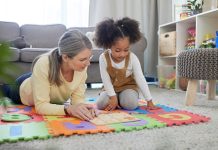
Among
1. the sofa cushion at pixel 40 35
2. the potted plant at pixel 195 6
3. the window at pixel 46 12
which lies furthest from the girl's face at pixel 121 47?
the window at pixel 46 12

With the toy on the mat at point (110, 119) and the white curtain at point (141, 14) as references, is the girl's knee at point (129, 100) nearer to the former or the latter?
the toy on the mat at point (110, 119)

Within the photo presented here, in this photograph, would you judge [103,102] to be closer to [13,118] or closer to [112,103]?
[112,103]

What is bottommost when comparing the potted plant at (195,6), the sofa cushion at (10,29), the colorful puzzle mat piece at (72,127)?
the colorful puzzle mat piece at (72,127)

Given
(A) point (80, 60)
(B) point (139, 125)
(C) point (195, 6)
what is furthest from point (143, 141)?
(C) point (195, 6)

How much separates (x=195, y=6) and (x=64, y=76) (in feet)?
5.42

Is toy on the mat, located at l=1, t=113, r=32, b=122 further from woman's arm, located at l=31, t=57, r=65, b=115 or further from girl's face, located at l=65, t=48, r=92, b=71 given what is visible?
girl's face, located at l=65, t=48, r=92, b=71

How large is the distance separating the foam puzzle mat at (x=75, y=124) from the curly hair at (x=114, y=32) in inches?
15.8

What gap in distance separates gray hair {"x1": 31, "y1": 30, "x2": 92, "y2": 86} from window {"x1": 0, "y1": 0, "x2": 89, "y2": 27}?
2.08 m

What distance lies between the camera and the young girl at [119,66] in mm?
1332

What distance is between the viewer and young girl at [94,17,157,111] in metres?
1.33

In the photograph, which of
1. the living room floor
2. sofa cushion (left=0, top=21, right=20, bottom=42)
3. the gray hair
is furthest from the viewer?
sofa cushion (left=0, top=21, right=20, bottom=42)

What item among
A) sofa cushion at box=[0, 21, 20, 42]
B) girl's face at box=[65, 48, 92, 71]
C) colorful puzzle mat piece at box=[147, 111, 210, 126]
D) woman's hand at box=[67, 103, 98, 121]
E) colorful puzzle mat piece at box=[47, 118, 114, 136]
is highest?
sofa cushion at box=[0, 21, 20, 42]

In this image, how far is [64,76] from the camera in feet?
4.03

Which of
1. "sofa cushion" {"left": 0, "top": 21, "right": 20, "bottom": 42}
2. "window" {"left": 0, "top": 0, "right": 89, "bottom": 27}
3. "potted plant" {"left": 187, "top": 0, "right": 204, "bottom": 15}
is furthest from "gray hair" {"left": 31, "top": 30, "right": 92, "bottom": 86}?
"window" {"left": 0, "top": 0, "right": 89, "bottom": 27}
